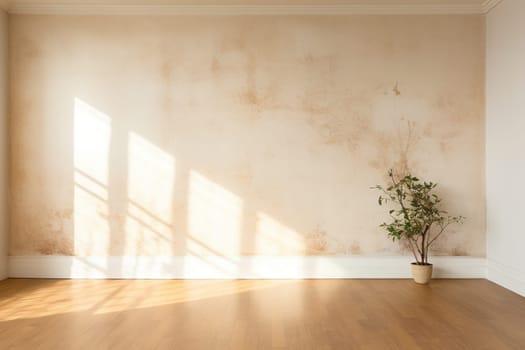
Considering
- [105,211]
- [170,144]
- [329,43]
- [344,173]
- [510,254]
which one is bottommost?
[510,254]

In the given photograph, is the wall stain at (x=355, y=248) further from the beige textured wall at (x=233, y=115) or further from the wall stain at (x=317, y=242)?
the beige textured wall at (x=233, y=115)

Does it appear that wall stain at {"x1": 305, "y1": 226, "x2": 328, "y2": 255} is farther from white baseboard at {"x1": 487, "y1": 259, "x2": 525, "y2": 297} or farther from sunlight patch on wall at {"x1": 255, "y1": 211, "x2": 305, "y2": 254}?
white baseboard at {"x1": 487, "y1": 259, "x2": 525, "y2": 297}

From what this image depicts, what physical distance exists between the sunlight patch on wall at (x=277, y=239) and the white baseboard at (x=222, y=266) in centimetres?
9

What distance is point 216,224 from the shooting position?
210 inches

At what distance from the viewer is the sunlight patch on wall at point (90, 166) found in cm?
534

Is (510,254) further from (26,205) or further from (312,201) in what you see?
(26,205)

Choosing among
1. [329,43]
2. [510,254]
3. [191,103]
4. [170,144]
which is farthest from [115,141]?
[510,254]

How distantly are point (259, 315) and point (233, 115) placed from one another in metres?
2.39

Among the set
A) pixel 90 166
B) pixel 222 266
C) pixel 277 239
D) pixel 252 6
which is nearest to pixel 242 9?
pixel 252 6

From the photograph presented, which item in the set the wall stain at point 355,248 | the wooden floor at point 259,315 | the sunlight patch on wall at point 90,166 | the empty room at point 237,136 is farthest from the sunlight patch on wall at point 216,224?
the wall stain at point 355,248

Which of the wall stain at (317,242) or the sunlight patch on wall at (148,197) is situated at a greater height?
the sunlight patch on wall at (148,197)

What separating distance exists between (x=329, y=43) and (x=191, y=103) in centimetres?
173

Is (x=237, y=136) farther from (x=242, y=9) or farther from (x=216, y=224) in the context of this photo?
(x=242, y=9)

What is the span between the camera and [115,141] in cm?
535
